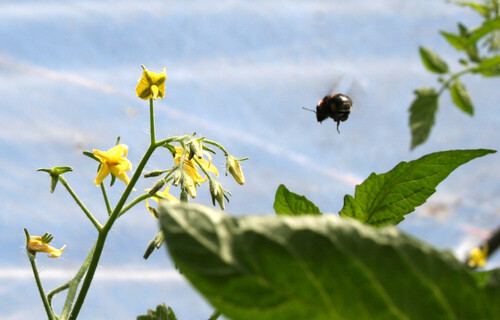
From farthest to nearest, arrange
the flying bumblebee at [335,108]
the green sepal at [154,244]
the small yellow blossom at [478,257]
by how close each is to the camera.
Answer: the small yellow blossom at [478,257] < the flying bumblebee at [335,108] < the green sepal at [154,244]

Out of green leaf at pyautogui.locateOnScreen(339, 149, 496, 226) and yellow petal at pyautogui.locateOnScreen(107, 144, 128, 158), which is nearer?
green leaf at pyautogui.locateOnScreen(339, 149, 496, 226)

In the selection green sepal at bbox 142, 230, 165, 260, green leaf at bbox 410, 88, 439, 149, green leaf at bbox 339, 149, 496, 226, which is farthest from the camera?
green leaf at bbox 410, 88, 439, 149

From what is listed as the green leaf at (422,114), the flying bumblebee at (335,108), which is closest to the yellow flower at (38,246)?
the flying bumblebee at (335,108)

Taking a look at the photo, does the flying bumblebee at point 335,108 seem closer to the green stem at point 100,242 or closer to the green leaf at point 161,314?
the green stem at point 100,242

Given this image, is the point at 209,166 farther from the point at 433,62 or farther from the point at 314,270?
the point at 433,62

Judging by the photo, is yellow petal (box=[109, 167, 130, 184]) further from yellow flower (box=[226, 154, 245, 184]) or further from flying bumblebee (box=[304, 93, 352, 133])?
flying bumblebee (box=[304, 93, 352, 133])

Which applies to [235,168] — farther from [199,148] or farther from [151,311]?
[151,311]

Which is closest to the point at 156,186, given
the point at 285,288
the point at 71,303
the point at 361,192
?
the point at 71,303

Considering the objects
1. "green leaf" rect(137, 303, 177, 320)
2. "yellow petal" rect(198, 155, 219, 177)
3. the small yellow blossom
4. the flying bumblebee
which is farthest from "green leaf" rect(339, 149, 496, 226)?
the small yellow blossom

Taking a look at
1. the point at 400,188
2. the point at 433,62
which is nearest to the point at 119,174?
the point at 400,188
